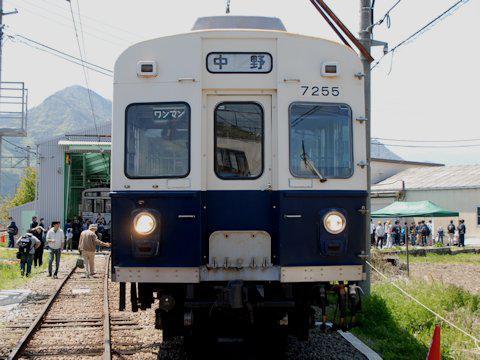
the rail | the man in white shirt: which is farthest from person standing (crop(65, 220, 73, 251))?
the rail

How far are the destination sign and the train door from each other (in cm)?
28

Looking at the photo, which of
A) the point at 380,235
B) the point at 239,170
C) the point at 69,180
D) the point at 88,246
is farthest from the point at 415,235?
the point at 239,170

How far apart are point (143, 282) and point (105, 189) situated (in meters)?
27.7

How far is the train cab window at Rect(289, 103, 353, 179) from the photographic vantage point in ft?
23.2

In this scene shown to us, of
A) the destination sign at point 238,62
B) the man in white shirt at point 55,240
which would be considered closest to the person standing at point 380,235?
the man in white shirt at point 55,240

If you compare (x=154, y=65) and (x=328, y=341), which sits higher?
(x=154, y=65)

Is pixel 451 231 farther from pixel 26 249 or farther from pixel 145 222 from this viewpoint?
pixel 145 222

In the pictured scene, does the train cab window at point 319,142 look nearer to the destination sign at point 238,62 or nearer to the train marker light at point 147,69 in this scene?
the destination sign at point 238,62

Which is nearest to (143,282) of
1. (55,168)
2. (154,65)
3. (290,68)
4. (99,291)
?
(154,65)

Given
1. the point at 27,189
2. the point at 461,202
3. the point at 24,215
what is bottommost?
the point at 24,215

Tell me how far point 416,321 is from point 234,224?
4338mm

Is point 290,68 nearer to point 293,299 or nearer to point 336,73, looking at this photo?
point 336,73

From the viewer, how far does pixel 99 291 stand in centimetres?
1498

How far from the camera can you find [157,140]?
276 inches
